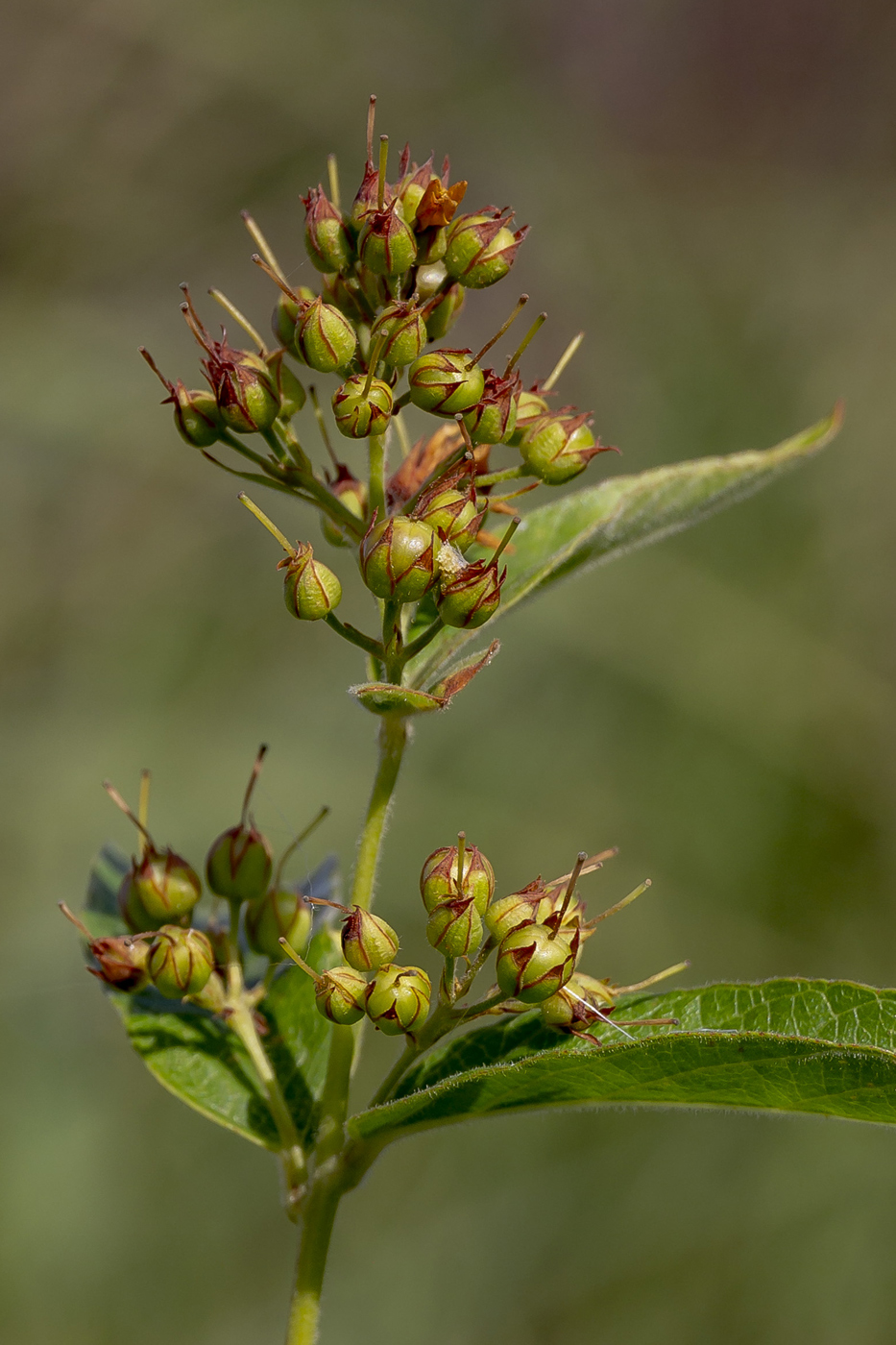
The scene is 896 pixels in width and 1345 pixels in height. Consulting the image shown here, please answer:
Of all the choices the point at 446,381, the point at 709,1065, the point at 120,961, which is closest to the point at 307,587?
the point at 446,381

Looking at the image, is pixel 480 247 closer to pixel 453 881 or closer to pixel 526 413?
pixel 526 413

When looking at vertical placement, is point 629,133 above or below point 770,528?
above

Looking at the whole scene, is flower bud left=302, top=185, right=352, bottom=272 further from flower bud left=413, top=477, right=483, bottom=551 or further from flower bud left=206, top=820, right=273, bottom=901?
flower bud left=206, top=820, right=273, bottom=901

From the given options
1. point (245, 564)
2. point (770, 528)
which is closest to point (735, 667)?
point (770, 528)

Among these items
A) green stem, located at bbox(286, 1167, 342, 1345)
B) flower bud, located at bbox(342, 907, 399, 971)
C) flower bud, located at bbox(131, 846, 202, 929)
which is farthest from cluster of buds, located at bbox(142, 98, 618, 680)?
green stem, located at bbox(286, 1167, 342, 1345)

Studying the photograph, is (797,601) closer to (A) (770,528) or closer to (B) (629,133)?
(A) (770,528)

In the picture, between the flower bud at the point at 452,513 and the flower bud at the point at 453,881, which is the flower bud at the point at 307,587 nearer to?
the flower bud at the point at 452,513
